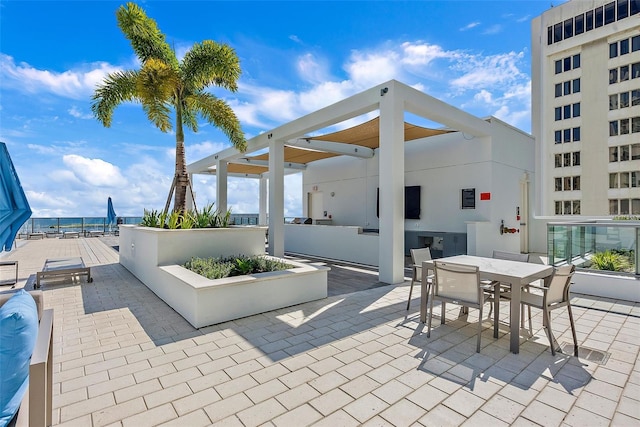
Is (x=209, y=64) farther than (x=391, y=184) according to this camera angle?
Yes

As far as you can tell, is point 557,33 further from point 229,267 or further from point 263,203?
point 229,267

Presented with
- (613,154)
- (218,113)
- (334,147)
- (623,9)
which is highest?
(623,9)

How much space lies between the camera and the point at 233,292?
408 centimetres

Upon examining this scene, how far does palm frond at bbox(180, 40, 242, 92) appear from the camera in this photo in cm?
764

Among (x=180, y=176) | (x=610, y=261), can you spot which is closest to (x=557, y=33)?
(x=610, y=261)

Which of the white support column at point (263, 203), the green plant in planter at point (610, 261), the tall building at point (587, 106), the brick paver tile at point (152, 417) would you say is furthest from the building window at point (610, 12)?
the brick paver tile at point (152, 417)

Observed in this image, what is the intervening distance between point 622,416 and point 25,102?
31.3 ft

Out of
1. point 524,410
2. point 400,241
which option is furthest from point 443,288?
point 400,241

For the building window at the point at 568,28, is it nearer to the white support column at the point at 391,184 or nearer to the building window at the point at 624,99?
the building window at the point at 624,99

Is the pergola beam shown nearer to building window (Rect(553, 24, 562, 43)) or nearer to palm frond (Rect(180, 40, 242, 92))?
palm frond (Rect(180, 40, 242, 92))

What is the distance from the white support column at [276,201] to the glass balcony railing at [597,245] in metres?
6.52

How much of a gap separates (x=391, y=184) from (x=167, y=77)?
576 centimetres

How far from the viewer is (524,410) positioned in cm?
222

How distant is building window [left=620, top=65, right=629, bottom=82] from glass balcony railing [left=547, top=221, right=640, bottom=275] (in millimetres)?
28876
